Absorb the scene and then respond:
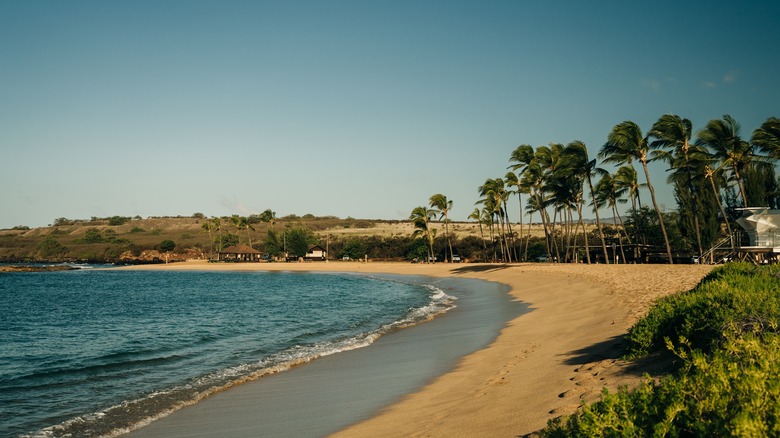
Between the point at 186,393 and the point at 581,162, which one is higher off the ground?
the point at 581,162

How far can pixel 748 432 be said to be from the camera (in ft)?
10.8

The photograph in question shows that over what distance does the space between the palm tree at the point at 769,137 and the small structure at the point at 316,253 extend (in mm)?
84628

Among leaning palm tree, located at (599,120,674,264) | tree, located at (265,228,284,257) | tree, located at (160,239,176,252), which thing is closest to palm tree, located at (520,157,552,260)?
leaning palm tree, located at (599,120,674,264)

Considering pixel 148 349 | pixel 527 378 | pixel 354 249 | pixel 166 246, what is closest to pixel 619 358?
pixel 527 378

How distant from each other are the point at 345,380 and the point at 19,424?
6121mm

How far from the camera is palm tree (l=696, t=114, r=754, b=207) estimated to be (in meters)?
38.2

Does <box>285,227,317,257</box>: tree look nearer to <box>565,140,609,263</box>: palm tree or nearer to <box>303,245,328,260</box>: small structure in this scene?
<box>303,245,328,260</box>: small structure

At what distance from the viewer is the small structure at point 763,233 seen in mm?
32750

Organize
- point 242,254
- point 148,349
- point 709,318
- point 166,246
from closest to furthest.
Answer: point 709,318, point 148,349, point 242,254, point 166,246

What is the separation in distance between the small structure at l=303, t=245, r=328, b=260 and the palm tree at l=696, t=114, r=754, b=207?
82433 millimetres

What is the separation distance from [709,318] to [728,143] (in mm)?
37345

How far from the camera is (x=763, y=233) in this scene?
3309 cm

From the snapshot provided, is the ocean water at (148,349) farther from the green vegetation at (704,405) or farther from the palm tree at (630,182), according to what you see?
the palm tree at (630,182)

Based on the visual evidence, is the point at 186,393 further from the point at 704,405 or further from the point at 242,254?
the point at 242,254
